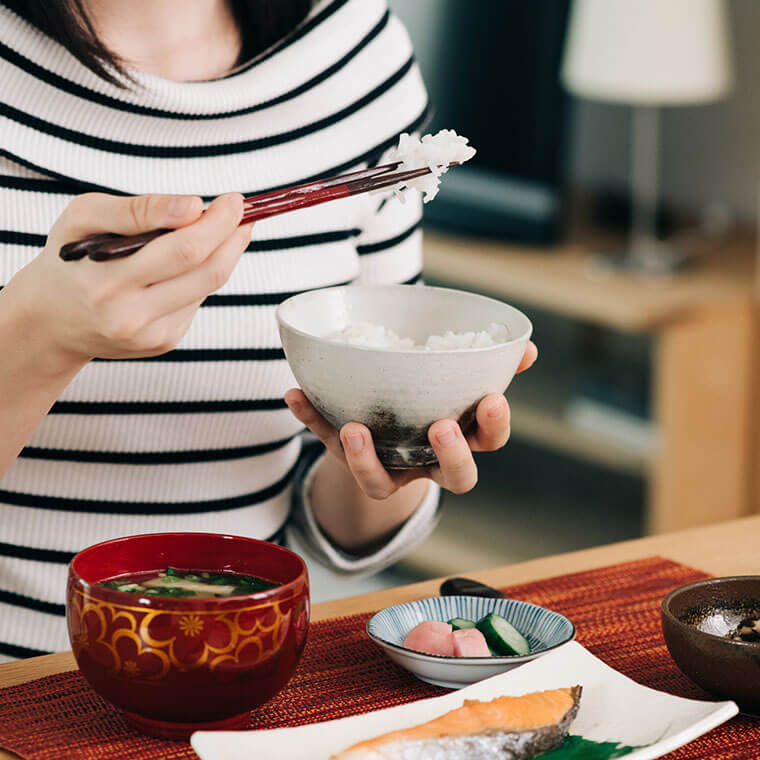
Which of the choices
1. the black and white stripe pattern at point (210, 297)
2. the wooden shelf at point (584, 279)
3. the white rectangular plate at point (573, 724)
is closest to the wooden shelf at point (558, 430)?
the wooden shelf at point (584, 279)

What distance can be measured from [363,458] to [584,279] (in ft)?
6.05

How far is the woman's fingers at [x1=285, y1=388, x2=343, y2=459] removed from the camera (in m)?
0.96

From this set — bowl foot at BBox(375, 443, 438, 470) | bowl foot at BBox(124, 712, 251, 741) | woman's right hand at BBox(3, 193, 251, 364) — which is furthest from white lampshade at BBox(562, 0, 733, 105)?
bowl foot at BBox(124, 712, 251, 741)

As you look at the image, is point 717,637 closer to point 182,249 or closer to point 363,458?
point 363,458

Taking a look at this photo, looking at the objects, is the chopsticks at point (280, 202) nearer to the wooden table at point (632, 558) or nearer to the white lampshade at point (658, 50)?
the wooden table at point (632, 558)

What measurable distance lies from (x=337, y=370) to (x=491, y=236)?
86.4 inches

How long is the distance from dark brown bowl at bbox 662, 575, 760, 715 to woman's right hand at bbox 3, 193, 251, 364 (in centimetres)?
43

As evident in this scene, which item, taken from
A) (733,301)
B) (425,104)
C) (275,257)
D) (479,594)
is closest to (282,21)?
(425,104)

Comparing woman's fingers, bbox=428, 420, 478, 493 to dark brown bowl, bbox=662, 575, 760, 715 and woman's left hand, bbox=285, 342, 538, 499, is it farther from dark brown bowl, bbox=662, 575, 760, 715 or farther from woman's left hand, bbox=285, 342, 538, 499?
dark brown bowl, bbox=662, 575, 760, 715

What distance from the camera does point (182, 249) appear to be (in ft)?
2.37

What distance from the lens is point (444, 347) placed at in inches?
38.4

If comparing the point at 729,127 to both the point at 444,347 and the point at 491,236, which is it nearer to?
the point at 491,236

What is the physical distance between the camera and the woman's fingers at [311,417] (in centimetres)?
96

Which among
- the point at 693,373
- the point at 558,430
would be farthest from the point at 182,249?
the point at 558,430
